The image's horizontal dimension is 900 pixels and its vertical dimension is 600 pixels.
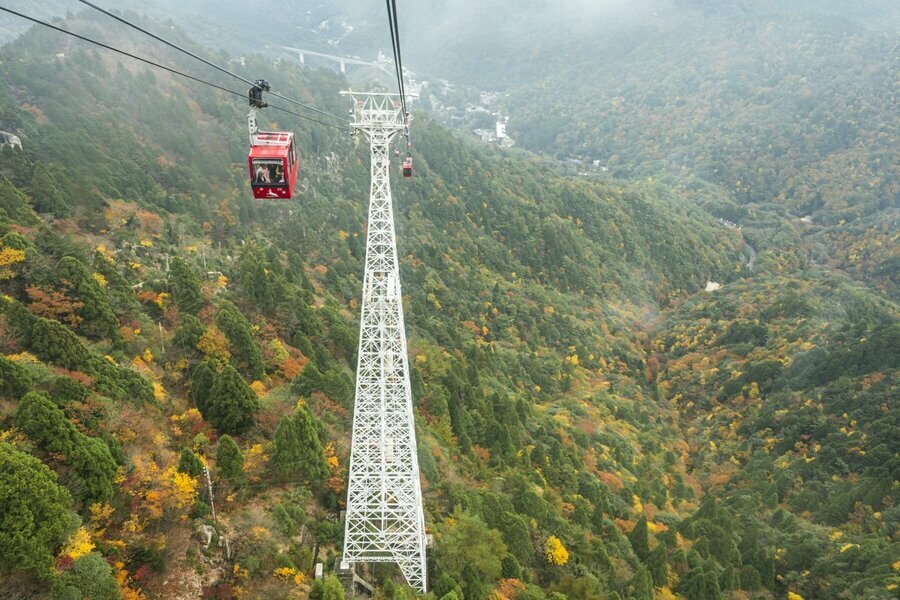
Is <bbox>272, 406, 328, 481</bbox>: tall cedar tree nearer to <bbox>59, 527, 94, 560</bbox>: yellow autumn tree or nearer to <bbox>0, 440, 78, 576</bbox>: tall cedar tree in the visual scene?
<bbox>59, 527, 94, 560</bbox>: yellow autumn tree

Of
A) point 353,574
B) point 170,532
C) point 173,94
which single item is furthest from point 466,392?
point 173,94

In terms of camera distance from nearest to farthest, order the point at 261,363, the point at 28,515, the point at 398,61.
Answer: the point at 398,61
the point at 28,515
the point at 261,363

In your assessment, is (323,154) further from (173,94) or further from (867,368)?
(867,368)

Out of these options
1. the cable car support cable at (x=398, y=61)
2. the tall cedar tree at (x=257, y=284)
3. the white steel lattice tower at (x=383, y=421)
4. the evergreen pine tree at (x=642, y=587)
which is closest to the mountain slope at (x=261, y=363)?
the tall cedar tree at (x=257, y=284)

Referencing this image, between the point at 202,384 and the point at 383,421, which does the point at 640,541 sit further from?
the point at 202,384

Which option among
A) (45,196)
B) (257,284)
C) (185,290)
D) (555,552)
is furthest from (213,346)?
(555,552)
